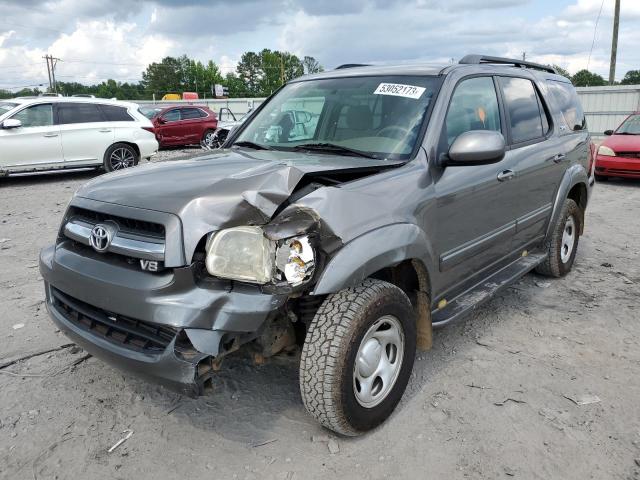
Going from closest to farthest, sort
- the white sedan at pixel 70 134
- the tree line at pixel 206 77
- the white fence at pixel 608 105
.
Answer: the white sedan at pixel 70 134 → the white fence at pixel 608 105 → the tree line at pixel 206 77

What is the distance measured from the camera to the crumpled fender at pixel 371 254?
2.34 m

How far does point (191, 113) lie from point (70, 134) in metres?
8.78

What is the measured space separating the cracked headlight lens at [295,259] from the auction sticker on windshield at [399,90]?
1444 mm

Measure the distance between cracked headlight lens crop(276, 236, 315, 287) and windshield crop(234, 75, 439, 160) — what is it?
39.3 inches

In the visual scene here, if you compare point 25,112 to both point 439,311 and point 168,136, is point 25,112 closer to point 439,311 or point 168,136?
point 168,136

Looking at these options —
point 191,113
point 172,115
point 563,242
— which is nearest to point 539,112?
point 563,242

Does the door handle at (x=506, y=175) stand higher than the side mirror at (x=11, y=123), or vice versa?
the side mirror at (x=11, y=123)

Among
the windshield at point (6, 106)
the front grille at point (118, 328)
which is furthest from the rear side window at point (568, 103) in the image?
the windshield at point (6, 106)

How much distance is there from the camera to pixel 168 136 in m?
19.1

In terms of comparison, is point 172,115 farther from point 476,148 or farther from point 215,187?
point 215,187

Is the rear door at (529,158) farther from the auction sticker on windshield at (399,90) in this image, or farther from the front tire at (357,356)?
the front tire at (357,356)

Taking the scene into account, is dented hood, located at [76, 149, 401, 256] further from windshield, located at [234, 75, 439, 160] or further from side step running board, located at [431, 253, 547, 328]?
side step running board, located at [431, 253, 547, 328]

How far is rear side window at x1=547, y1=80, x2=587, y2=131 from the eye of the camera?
479cm

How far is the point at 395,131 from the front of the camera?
10.4ft
